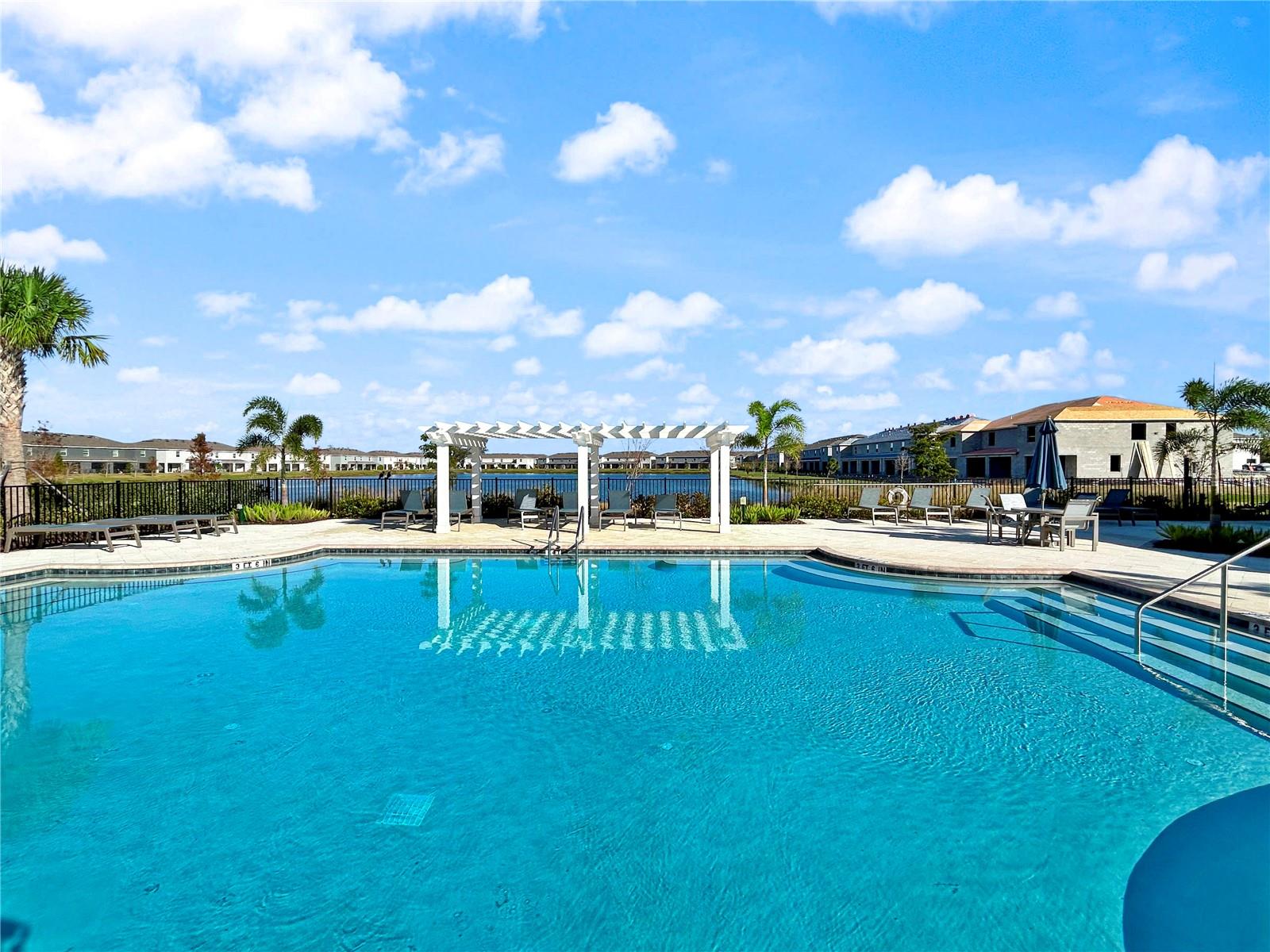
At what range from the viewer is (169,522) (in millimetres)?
14180

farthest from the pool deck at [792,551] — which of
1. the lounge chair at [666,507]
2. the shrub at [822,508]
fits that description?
the shrub at [822,508]

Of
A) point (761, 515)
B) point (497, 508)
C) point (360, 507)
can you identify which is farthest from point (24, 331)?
point (761, 515)

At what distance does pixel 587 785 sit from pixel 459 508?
43.9 ft

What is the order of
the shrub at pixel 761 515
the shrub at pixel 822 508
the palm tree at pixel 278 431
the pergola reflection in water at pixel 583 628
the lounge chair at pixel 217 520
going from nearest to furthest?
1. the pergola reflection in water at pixel 583 628
2. the lounge chair at pixel 217 520
3. the shrub at pixel 761 515
4. the shrub at pixel 822 508
5. the palm tree at pixel 278 431

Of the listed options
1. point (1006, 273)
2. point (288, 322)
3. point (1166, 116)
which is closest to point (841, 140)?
point (1166, 116)

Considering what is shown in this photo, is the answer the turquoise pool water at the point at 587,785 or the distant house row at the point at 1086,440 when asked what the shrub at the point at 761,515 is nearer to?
the turquoise pool water at the point at 587,785

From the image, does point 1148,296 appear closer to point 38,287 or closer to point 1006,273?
point 1006,273

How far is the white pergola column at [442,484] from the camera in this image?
1603 cm

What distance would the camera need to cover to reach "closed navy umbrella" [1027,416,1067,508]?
14617 mm

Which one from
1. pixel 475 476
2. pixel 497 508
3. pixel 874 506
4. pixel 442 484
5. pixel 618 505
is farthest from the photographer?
pixel 497 508

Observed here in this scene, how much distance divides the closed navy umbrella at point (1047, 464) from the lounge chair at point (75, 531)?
19.5m

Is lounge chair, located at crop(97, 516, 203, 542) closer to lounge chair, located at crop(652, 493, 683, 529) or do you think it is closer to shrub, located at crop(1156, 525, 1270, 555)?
lounge chair, located at crop(652, 493, 683, 529)

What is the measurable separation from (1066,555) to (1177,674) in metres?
6.20

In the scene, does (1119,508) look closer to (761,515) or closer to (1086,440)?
(761,515)
